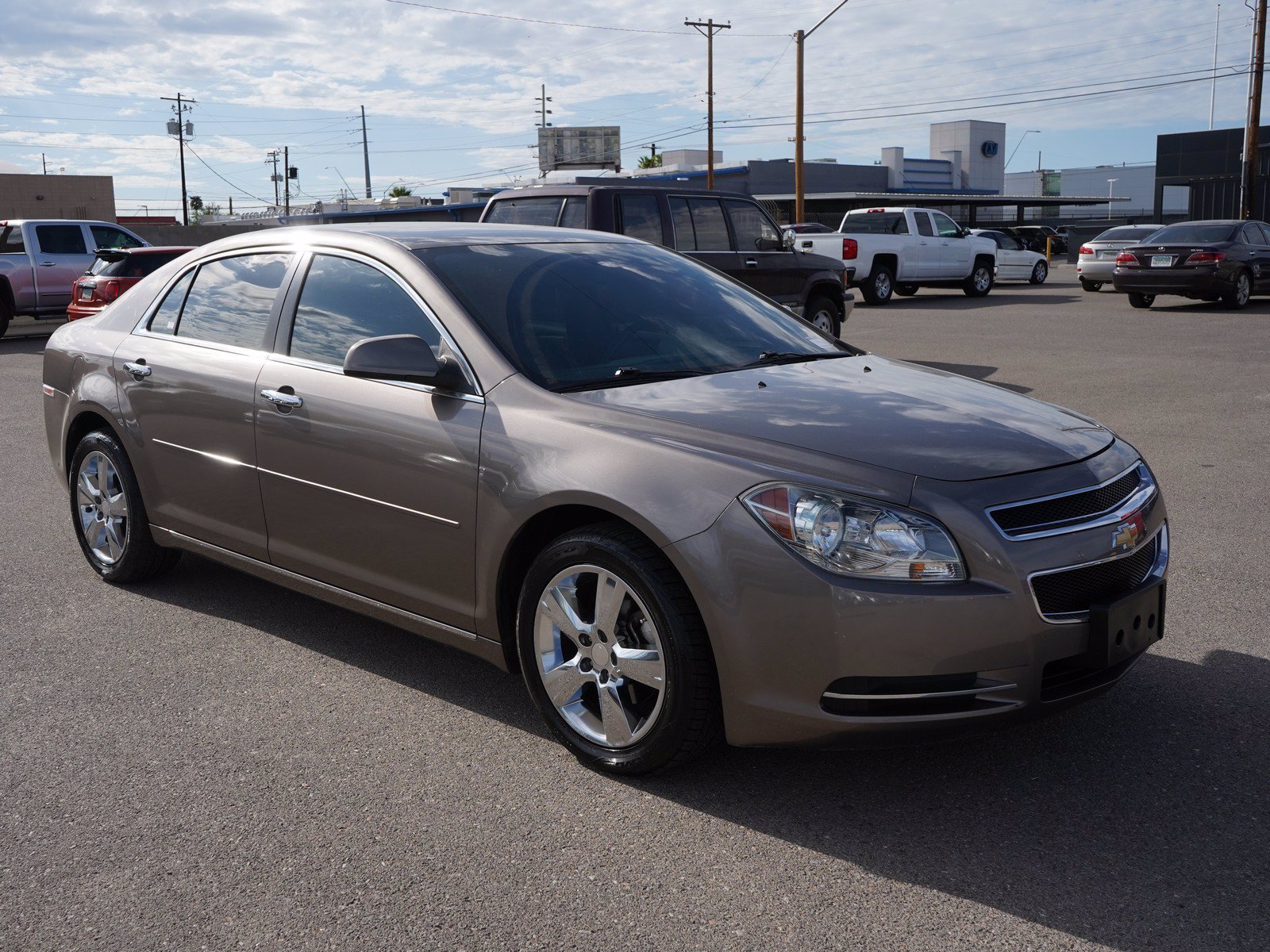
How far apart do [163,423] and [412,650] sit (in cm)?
139

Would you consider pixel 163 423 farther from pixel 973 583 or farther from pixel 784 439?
pixel 973 583

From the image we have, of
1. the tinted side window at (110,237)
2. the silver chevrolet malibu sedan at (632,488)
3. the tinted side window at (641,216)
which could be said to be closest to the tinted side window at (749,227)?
the tinted side window at (641,216)

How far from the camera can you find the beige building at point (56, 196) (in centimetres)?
6794

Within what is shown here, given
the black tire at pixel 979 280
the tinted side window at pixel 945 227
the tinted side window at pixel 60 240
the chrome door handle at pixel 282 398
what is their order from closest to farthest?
the chrome door handle at pixel 282 398 < the tinted side window at pixel 60 240 < the tinted side window at pixel 945 227 < the black tire at pixel 979 280

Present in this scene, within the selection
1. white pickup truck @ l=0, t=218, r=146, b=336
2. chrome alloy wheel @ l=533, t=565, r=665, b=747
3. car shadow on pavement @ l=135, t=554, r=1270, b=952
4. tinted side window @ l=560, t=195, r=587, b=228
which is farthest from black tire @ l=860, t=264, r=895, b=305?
chrome alloy wheel @ l=533, t=565, r=665, b=747

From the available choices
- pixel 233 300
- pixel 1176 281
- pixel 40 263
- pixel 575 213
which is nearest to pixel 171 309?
pixel 233 300

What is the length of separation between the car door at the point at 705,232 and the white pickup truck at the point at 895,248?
11.5 meters

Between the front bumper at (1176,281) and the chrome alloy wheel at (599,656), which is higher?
the front bumper at (1176,281)

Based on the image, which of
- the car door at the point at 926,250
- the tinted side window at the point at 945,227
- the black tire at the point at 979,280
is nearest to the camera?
the car door at the point at 926,250

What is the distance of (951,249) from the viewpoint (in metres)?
26.5

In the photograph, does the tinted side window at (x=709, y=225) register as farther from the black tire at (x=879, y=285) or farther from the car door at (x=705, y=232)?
the black tire at (x=879, y=285)

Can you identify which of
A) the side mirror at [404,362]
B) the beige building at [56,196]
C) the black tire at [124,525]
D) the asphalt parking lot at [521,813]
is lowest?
the asphalt parking lot at [521,813]

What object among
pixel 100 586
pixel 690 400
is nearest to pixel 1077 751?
pixel 690 400

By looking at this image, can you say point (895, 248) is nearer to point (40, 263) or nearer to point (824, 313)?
point (824, 313)
